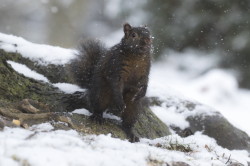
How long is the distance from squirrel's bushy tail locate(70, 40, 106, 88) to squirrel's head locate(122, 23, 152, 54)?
0.59 meters

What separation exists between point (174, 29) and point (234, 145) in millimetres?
2400

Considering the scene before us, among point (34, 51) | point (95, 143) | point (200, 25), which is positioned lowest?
point (95, 143)

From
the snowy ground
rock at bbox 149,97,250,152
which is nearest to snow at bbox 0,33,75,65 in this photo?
the snowy ground

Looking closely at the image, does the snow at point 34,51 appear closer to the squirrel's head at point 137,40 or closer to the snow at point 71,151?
the squirrel's head at point 137,40

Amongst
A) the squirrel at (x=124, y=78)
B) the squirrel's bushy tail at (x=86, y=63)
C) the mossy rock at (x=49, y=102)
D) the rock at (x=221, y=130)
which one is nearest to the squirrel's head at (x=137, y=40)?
the squirrel at (x=124, y=78)

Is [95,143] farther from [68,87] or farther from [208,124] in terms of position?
[208,124]

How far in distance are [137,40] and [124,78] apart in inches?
13.7

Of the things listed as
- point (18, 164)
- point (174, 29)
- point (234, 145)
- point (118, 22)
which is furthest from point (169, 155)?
point (118, 22)

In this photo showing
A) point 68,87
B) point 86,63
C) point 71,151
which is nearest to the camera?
point 71,151

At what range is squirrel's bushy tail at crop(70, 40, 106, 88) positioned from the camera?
4531 mm

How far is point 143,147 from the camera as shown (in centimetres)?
291

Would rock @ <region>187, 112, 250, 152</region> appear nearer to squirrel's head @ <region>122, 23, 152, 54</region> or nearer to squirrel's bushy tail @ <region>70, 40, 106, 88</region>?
squirrel's bushy tail @ <region>70, 40, 106, 88</region>

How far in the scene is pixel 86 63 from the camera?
4574mm

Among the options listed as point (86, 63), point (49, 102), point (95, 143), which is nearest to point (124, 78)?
point (86, 63)
